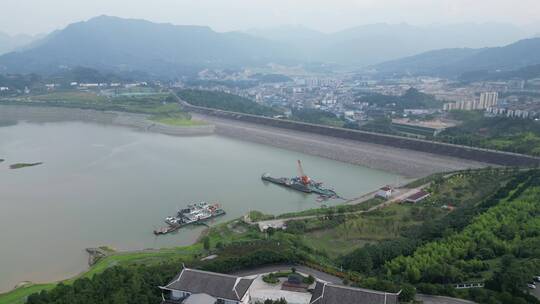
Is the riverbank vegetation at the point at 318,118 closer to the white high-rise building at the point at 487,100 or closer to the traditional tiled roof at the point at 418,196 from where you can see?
the white high-rise building at the point at 487,100

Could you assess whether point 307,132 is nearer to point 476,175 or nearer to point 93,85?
point 476,175

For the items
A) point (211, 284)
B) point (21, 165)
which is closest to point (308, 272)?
point (211, 284)

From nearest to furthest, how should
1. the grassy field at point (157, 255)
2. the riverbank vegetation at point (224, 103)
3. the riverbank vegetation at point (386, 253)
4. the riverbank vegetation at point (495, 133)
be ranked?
the riverbank vegetation at point (386, 253), the grassy field at point (157, 255), the riverbank vegetation at point (495, 133), the riverbank vegetation at point (224, 103)

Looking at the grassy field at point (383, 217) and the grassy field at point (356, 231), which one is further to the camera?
the grassy field at point (383, 217)

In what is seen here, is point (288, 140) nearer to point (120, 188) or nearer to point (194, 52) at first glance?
point (120, 188)

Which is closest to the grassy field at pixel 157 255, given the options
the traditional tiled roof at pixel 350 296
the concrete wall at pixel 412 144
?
the traditional tiled roof at pixel 350 296

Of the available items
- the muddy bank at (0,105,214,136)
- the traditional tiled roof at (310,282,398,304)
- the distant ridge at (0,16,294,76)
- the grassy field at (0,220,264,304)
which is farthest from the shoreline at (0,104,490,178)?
the distant ridge at (0,16,294,76)
